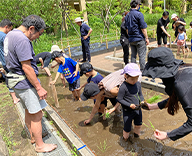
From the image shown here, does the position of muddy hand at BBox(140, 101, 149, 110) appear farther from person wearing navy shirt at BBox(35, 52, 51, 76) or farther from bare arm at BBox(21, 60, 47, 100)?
person wearing navy shirt at BBox(35, 52, 51, 76)

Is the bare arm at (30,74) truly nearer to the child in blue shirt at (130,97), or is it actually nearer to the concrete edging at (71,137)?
the concrete edging at (71,137)

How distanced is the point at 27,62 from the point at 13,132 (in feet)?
6.59

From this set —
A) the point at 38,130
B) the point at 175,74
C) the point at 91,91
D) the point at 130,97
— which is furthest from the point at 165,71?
the point at 38,130

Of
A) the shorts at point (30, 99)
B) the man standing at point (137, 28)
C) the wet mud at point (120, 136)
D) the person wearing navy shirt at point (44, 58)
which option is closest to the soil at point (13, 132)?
the shorts at point (30, 99)

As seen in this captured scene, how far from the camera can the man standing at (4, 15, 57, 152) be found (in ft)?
7.42

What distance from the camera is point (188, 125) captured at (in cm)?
163

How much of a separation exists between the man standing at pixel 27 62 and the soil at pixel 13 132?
20.5 inches

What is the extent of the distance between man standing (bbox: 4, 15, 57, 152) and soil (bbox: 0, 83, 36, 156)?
1.71 ft

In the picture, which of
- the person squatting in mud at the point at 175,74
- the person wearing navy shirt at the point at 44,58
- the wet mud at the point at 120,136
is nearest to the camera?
the person squatting in mud at the point at 175,74

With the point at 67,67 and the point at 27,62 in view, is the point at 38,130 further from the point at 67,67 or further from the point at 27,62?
the point at 67,67

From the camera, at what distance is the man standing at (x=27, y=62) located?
7.42 ft

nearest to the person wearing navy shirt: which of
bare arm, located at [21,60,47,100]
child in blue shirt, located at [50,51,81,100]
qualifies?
child in blue shirt, located at [50,51,81,100]

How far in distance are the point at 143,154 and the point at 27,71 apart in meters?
2.23

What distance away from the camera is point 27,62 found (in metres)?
2.32
